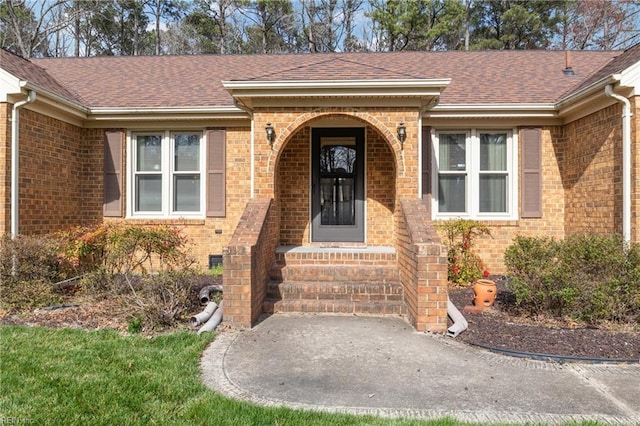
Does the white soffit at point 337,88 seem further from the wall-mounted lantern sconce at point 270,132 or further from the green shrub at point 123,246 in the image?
the green shrub at point 123,246

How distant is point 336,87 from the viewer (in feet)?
21.1

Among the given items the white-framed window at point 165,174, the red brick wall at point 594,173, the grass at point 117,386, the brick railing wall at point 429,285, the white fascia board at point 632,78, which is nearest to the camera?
the grass at point 117,386

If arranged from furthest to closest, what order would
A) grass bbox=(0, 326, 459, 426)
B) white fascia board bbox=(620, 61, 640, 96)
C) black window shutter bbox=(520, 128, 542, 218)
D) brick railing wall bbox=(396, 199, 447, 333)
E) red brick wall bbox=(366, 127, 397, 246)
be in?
black window shutter bbox=(520, 128, 542, 218), red brick wall bbox=(366, 127, 397, 246), white fascia board bbox=(620, 61, 640, 96), brick railing wall bbox=(396, 199, 447, 333), grass bbox=(0, 326, 459, 426)

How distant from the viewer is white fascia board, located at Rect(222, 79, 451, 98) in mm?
6340

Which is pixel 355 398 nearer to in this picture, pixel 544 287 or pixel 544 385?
pixel 544 385

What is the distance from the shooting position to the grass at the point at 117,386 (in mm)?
3000

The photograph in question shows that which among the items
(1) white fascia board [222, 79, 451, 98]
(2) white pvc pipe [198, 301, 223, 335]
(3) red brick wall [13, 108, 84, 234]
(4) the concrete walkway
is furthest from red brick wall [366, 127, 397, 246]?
(3) red brick wall [13, 108, 84, 234]

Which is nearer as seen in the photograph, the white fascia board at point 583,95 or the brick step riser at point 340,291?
the brick step riser at point 340,291

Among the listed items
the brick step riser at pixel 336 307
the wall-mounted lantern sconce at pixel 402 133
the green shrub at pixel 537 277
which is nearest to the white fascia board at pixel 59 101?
the brick step riser at pixel 336 307

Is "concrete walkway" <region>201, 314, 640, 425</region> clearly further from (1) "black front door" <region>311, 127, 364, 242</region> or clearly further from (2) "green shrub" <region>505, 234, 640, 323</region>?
(1) "black front door" <region>311, 127, 364, 242</region>

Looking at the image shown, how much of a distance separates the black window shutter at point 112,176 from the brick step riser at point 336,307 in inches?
189

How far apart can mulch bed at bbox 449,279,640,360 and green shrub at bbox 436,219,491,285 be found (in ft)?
6.21

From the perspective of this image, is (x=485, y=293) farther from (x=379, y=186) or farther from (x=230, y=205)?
(x=230, y=205)

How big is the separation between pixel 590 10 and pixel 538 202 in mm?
19380
